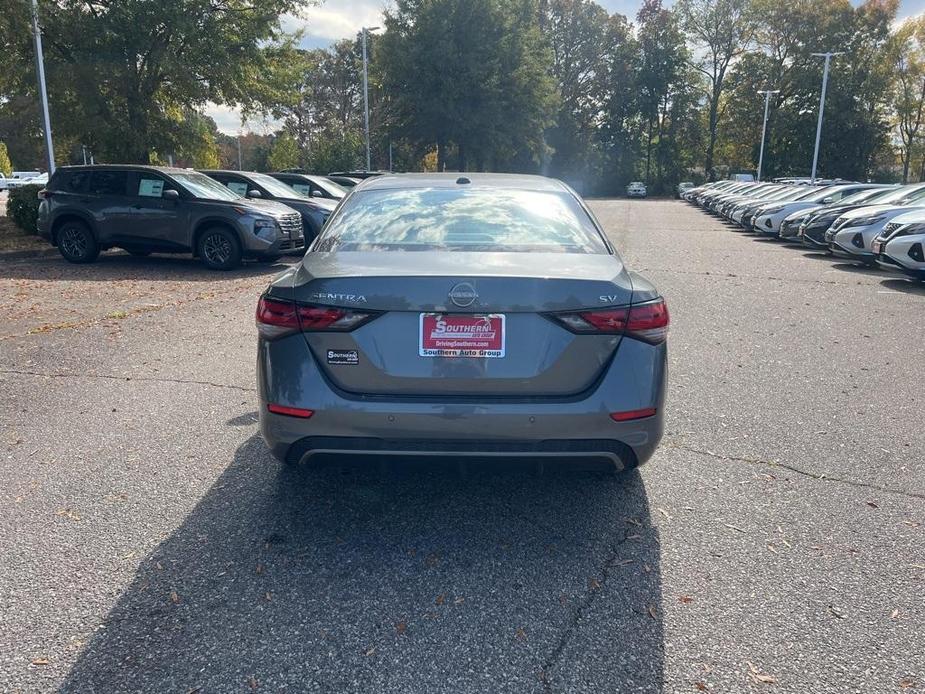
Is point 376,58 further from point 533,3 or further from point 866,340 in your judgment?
point 866,340

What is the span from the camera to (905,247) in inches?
451

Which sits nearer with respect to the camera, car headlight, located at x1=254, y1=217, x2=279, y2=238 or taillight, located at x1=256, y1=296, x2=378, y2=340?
taillight, located at x1=256, y1=296, x2=378, y2=340

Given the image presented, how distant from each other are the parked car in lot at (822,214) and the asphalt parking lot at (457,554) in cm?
1211

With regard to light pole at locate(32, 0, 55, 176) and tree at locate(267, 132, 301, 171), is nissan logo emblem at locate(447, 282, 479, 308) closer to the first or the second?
light pole at locate(32, 0, 55, 176)

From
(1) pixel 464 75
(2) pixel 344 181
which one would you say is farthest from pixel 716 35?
(2) pixel 344 181

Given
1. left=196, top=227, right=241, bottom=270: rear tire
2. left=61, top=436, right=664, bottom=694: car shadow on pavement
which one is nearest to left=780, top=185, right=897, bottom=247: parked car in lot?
left=196, top=227, right=241, bottom=270: rear tire

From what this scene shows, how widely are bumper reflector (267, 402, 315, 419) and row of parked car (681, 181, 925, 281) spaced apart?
11210 mm

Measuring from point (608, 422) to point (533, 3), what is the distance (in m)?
49.2

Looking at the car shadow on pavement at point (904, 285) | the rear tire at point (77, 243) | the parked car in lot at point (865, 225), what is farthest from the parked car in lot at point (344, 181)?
the car shadow on pavement at point (904, 285)

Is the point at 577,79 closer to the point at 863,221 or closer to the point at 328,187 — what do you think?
the point at 328,187

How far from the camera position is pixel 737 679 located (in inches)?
98.4

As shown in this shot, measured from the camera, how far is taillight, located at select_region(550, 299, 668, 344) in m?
3.07

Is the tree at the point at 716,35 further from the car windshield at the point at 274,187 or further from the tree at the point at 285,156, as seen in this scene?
the car windshield at the point at 274,187

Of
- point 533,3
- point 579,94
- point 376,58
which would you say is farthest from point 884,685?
point 579,94
